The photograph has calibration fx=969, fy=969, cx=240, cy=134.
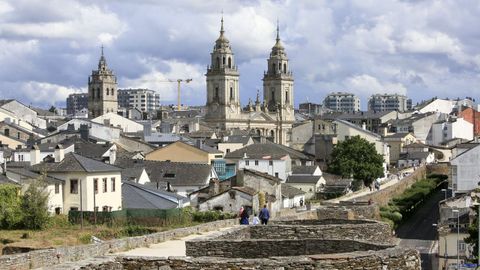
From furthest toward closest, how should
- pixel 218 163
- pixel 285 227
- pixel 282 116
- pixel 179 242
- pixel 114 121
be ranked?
1. pixel 282 116
2. pixel 114 121
3. pixel 218 163
4. pixel 179 242
5. pixel 285 227

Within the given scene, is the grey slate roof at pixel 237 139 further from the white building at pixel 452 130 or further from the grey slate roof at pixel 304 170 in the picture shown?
the white building at pixel 452 130

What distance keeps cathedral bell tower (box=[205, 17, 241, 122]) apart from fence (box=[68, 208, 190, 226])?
12580 cm

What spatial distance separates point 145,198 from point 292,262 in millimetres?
40905

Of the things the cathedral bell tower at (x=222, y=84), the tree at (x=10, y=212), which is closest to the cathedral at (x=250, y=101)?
the cathedral bell tower at (x=222, y=84)

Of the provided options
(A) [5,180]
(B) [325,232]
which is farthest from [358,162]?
(B) [325,232]

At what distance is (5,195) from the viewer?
146ft

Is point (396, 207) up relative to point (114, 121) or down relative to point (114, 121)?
down

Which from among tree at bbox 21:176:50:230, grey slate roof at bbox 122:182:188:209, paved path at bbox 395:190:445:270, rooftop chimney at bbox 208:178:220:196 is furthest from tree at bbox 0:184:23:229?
paved path at bbox 395:190:445:270

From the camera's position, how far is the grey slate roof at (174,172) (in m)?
65.1

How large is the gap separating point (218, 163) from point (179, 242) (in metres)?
52.9

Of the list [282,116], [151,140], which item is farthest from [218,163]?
[282,116]

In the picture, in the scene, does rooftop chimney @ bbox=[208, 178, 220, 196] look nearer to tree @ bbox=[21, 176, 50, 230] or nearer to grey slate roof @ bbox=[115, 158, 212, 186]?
grey slate roof @ bbox=[115, 158, 212, 186]

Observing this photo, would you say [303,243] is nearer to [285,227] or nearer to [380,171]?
[285,227]

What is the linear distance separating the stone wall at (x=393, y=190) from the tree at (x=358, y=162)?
10.7 feet
